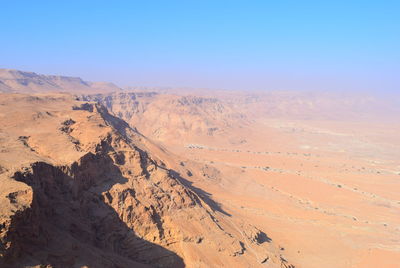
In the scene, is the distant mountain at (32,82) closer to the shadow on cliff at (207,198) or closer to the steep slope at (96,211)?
the shadow on cliff at (207,198)

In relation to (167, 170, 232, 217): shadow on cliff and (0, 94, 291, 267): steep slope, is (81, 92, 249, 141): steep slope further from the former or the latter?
(0, 94, 291, 267): steep slope

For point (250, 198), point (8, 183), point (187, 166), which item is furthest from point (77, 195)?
point (187, 166)

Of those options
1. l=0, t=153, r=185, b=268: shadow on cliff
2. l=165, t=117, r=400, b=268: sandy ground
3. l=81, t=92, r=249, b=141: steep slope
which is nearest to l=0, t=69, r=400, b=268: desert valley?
l=0, t=153, r=185, b=268: shadow on cliff

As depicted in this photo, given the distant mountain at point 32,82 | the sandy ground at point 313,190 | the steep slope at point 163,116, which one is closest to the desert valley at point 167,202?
the sandy ground at point 313,190

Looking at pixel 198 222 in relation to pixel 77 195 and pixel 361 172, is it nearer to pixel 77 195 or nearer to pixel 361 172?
pixel 77 195

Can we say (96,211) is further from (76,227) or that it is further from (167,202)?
(167,202)

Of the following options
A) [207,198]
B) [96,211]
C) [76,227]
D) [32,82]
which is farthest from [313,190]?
[32,82]

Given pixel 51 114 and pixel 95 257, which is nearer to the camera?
pixel 95 257
